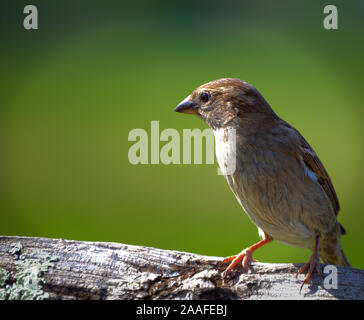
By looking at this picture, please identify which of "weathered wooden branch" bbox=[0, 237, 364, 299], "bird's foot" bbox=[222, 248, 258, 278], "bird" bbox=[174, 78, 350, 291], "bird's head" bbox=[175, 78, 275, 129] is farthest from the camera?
Result: "bird's head" bbox=[175, 78, 275, 129]

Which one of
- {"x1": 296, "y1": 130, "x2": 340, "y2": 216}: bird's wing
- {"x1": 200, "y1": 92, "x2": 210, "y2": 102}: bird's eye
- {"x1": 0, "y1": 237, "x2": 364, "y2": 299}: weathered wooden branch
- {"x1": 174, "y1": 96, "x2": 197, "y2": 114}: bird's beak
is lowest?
{"x1": 0, "y1": 237, "x2": 364, "y2": 299}: weathered wooden branch

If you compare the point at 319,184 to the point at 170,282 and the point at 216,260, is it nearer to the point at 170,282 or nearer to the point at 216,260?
the point at 216,260

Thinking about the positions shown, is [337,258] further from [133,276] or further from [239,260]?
[133,276]

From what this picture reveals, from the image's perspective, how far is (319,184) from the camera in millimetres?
3721

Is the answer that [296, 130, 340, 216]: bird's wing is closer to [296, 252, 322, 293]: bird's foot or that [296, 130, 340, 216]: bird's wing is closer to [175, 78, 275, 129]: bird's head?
[175, 78, 275, 129]: bird's head

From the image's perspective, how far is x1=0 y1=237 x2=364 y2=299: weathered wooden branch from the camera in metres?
2.92

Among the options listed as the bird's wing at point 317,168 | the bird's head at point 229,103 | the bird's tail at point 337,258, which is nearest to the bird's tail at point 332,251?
the bird's tail at point 337,258

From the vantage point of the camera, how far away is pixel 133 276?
9.77 ft

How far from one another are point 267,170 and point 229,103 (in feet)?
2.07

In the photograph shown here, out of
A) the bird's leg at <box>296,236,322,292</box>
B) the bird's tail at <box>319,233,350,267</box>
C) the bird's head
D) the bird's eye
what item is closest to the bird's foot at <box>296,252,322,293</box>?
the bird's leg at <box>296,236,322,292</box>

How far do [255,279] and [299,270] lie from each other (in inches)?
11.7

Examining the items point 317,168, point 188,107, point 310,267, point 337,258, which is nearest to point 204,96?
point 188,107

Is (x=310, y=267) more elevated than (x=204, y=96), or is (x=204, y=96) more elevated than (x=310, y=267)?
(x=204, y=96)
